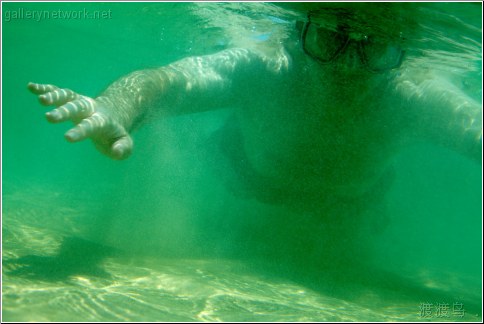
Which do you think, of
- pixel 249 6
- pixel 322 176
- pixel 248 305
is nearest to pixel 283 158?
pixel 322 176

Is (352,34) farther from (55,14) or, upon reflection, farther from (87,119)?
(55,14)

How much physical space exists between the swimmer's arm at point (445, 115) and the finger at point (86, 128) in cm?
535

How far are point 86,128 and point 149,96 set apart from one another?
1339 mm

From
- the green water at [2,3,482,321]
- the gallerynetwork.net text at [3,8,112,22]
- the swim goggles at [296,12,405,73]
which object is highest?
the gallerynetwork.net text at [3,8,112,22]

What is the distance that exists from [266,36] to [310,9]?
374cm

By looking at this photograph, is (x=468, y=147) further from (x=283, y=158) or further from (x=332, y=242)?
(x=332, y=242)

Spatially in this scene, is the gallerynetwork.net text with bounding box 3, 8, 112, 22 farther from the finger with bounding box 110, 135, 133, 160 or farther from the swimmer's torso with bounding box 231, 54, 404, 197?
the finger with bounding box 110, 135, 133, 160

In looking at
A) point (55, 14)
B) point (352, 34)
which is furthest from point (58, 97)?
point (55, 14)

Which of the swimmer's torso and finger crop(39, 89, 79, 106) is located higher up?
the swimmer's torso

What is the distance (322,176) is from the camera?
7.36 metres

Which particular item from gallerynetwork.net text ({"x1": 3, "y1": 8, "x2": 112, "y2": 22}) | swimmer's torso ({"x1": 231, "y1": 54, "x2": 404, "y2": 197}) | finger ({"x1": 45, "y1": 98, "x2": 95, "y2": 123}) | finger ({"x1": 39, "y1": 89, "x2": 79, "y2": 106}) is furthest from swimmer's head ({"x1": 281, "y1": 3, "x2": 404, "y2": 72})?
gallerynetwork.net text ({"x1": 3, "y1": 8, "x2": 112, "y2": 22})

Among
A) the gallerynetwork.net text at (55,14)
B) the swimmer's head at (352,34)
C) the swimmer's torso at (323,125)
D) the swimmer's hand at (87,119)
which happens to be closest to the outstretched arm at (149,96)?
the swimmer's hand at (87,119)

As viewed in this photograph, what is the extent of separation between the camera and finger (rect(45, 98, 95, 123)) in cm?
328

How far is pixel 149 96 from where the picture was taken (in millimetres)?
4535
